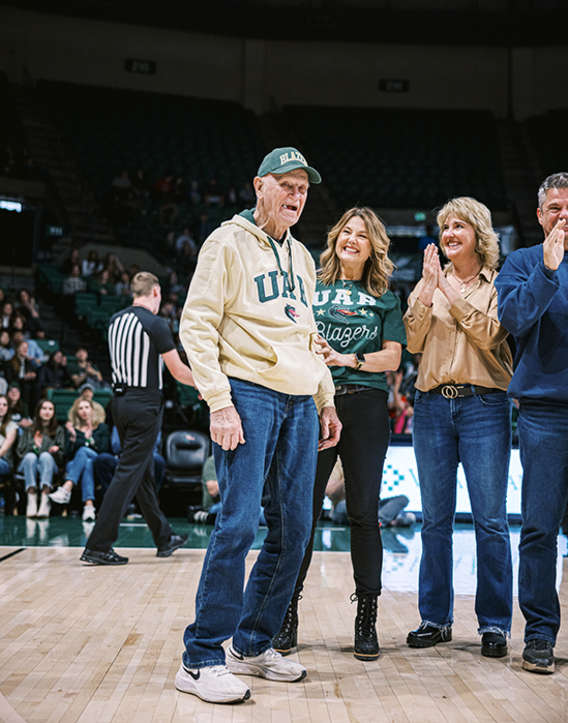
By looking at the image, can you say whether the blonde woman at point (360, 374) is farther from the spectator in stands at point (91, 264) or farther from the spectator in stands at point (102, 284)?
the spectator in stands at point (91, 264)

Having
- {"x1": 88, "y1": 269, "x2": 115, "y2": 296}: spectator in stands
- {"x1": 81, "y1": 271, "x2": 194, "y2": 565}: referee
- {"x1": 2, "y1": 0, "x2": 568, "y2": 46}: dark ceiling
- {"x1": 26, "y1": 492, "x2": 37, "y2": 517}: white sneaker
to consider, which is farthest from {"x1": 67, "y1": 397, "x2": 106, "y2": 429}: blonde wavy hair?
{"x1": 2, "y1": 0, "x2": 568, "y2": 46}: dark ceiling

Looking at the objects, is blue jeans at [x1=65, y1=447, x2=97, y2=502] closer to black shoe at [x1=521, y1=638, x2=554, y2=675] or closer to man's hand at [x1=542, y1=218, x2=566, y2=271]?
black shoe at [x1=521, y1=638, x2=554, y2=675]

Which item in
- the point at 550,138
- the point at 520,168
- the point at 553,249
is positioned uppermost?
the point at 550,138

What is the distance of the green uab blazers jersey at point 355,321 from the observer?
10.2 feet

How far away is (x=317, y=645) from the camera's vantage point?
3023mm

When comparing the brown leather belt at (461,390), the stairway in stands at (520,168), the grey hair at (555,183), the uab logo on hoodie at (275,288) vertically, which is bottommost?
A: the brown leather belt at (461,390)

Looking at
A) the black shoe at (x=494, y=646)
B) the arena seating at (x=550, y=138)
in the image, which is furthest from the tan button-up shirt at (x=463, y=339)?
the arena seating at (x=550, y=138)

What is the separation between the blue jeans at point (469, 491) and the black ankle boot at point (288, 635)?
22.3 inches

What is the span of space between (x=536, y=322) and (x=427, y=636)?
1.35 m

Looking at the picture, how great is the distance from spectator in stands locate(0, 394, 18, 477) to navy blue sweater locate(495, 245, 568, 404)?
232 inches

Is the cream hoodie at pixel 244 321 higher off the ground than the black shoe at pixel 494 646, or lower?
higher

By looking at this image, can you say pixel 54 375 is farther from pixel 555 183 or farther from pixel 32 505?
pixel 555 183

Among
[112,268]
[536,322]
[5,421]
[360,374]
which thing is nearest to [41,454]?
[5,421]

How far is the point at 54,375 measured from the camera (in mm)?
9539
